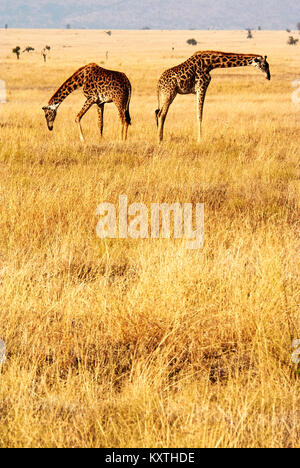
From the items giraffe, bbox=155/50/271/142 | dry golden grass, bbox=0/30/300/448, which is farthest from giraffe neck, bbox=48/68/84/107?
dry golden grass, bbox=0/30/300/448

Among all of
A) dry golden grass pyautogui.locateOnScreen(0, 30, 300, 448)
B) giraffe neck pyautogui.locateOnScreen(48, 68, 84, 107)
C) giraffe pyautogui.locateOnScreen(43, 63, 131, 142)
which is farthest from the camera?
giraffe neck pyautogui.locateOnScreen(48, 68, 84, 107)

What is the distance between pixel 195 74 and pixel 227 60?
664mm

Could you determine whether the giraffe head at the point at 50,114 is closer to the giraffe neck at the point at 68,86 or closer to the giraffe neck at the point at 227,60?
the giraffe neck at the point at 68,86

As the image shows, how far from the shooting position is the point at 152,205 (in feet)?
23.3

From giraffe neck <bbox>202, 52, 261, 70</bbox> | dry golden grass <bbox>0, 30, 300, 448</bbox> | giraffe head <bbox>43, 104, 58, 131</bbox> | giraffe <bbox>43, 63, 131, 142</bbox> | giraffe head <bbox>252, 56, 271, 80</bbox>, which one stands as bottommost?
dry golden grass <bbox>0, 30, 300, 448</bbox>

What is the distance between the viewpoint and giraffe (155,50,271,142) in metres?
12.5

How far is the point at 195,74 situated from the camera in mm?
12641

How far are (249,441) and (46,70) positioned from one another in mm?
40637

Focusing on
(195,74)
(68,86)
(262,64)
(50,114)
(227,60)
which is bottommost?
(50,114)

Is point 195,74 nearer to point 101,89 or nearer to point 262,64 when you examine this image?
point 262,64

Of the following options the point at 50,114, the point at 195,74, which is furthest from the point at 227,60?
the point at 50,114

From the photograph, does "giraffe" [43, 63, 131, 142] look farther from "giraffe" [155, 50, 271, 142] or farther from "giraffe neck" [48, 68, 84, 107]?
"giraffe" [155, 50, 271, 142]
